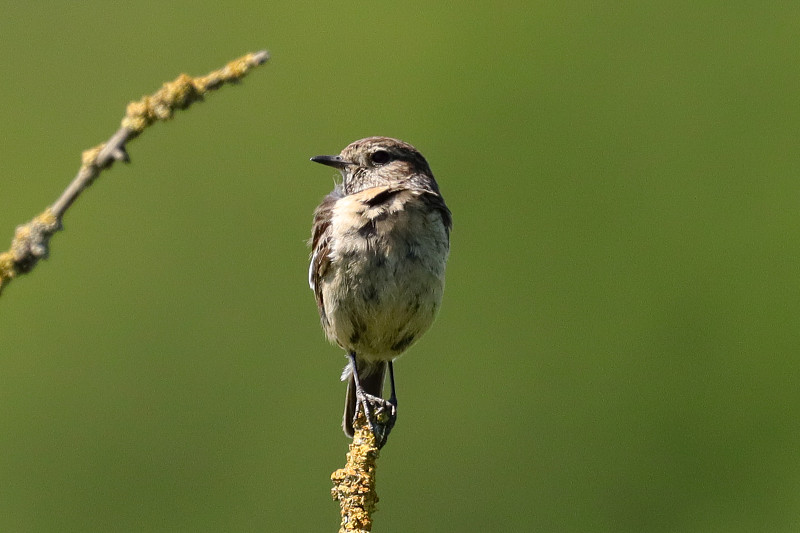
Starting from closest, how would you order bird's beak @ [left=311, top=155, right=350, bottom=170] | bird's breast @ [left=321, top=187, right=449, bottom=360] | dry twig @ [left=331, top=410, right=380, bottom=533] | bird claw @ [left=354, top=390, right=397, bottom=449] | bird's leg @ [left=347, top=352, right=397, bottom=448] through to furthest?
dry twig @ [left=331, top=410, right=380, bottom=533] < bird claw @ [left=354, top=390, right=397, bottom=449] < bird's leg @ [left=347, top=352, right=397, bottom=448] < bird's breast @ [left=321, top=187, right=449, bottom=360] < bird's beak @ [left=311, top=155, right=350, bottom=170]

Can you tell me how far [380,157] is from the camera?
21.0ft

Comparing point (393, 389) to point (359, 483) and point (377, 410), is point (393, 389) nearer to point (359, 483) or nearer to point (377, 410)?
point (377, 410)

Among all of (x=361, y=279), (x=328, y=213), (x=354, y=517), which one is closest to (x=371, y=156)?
(x=328, y=213)

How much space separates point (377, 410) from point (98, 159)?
13.0 feet

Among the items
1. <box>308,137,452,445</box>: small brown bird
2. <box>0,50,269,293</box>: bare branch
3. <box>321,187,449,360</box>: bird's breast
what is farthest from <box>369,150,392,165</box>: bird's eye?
<box>0,50,269,293</box>: bare branch

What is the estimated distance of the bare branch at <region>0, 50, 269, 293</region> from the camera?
1.35 m

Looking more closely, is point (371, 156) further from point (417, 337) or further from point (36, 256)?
point (36, 256)

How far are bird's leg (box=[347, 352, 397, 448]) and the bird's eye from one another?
1.31 m

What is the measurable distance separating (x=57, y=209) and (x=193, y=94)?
1.09 ft

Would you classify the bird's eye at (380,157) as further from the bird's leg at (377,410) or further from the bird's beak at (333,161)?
the bird's leg at (377,410)

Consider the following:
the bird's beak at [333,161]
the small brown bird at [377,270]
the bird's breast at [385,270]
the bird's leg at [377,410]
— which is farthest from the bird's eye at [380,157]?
the bird's leg at [377,410]

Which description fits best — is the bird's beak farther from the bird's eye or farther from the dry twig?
the dry twig

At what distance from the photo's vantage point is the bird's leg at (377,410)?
4.53 meters

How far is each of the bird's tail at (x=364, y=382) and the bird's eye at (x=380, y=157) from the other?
1.34m
